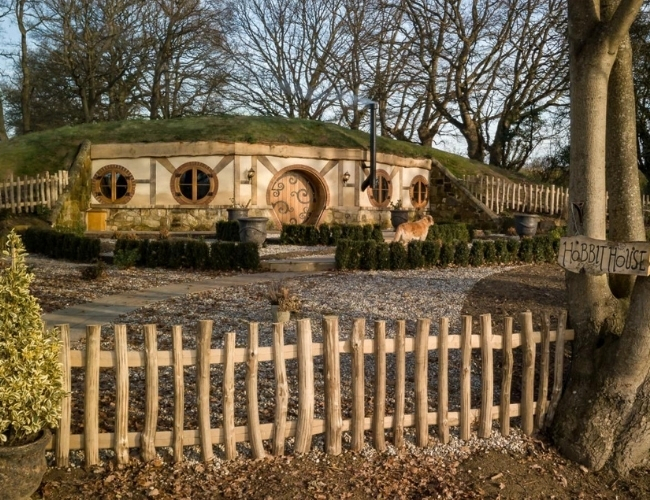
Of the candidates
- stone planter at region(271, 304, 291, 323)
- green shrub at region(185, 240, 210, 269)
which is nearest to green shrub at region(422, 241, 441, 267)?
green shrub at region(185, 240, 210, 269)

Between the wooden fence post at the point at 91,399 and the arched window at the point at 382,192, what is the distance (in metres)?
19.6

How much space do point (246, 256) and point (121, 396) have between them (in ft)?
26.2

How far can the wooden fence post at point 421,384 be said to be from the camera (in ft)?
14.3

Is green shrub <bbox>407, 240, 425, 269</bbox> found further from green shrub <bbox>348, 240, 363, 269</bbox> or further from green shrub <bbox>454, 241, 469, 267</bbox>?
green shrub <bbox>348, 240, 363, 269</bbox>

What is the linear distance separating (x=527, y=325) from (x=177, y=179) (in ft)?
58.4

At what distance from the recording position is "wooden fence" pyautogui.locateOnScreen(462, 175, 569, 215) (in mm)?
24094

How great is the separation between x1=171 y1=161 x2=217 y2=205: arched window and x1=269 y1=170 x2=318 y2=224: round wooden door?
204 cm

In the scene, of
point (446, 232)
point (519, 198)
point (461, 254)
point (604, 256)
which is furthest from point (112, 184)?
point (604, 256)

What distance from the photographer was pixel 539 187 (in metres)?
25.6

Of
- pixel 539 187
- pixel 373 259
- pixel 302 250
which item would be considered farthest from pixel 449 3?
pixel 373 259

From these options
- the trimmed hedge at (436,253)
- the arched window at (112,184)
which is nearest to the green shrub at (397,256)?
the trimmed hedge at (436,253)

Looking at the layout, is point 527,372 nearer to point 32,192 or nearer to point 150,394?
point 150,394

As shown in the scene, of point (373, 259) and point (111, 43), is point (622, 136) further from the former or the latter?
point (111, 43)

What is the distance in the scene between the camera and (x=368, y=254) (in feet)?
39.4
